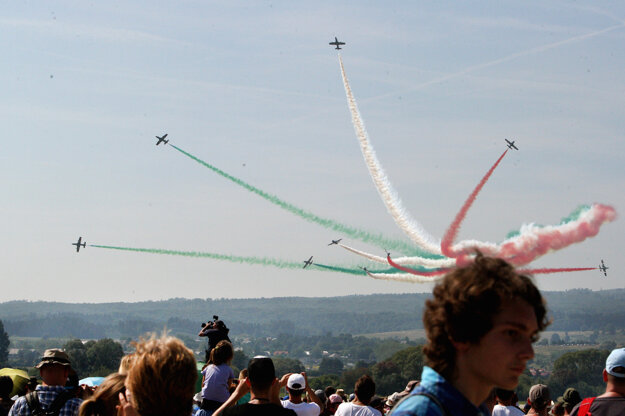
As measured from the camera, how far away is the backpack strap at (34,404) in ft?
32.0

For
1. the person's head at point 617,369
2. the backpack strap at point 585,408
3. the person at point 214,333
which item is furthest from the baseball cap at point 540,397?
the person at point 214,333

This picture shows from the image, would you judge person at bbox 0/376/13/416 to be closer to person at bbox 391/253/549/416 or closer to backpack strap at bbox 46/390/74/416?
backpack strap at bbox 46/390/74/416

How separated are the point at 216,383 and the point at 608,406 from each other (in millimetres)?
6049

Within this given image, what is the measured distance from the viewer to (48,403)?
984 cm

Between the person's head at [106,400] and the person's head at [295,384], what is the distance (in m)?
6.04

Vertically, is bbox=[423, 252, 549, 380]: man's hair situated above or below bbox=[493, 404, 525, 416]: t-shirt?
above

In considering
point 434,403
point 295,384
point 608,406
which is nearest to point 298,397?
point 295,384

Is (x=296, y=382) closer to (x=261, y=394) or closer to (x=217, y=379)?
(x=217, y=379)

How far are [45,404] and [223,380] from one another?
3.69 meters

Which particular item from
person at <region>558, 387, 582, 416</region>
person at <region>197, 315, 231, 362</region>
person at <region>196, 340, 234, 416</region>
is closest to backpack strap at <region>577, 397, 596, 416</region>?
person at <region>558, 387, 582, 416</region>

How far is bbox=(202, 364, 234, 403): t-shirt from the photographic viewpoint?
13078 millimetres

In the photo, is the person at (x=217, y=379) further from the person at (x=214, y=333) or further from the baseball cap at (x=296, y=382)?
the person at (x=214, y=333)

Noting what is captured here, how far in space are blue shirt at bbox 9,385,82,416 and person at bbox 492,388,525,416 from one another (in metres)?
6.32

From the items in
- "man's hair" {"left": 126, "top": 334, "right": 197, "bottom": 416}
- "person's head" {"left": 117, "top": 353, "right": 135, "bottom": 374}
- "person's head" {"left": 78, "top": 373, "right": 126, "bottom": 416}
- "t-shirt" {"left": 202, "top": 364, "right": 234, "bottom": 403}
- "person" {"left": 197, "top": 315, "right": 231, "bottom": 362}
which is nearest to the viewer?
"man's hair" {"left": 126, "top": 334, "right": 197, "bottom": 416}
